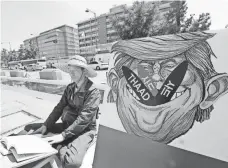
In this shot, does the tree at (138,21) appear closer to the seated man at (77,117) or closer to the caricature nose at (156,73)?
the seated man at (77,117)

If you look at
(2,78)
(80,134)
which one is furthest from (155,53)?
(2,78)

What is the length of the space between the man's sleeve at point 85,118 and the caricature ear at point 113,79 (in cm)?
56

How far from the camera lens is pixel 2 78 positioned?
811 cm

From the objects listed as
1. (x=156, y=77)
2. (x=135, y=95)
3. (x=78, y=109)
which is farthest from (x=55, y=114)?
(x=156, y=77)

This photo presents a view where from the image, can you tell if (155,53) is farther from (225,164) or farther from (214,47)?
(225,164)

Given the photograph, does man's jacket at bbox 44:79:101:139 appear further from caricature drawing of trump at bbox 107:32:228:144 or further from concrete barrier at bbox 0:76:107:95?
concrete barrier at bbox 0:76:107:95

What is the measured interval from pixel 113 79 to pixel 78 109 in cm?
84

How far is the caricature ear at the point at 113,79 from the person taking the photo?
127cm

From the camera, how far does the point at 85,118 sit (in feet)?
5.68

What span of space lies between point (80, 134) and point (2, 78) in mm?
8474

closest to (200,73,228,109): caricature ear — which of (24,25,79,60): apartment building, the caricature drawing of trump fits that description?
the caricature drawing of trump

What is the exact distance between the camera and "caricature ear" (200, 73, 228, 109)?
32.5 inches

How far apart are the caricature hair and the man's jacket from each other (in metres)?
0.71

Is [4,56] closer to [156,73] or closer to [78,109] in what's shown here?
[78,109]
